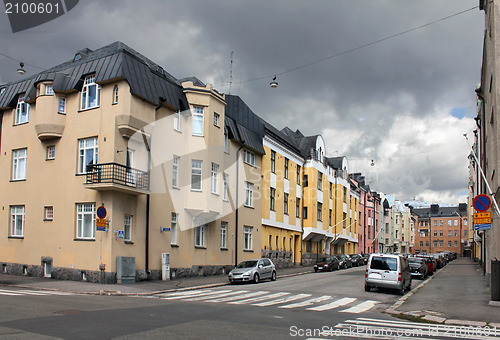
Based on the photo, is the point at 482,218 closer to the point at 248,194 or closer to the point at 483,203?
the point at 483,203

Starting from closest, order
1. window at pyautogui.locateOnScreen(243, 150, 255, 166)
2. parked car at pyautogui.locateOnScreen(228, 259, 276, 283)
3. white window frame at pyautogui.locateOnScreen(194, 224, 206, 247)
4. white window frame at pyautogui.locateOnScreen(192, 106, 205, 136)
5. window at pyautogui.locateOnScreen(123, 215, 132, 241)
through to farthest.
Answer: window at pyautogui.locateOnScreen(123, 215, 132, 241)
parked car at pyautogui.locateOnScreen(228, 259, 276, 283)
white window frame at pyautogui.locateOnScreen(192, 106, 205, 136)
white window frame at pyautogui.locateOnScreen(194, 224, 206, 247)
window at pyautogui.locateOnScreen(243, 150, 255, 166)

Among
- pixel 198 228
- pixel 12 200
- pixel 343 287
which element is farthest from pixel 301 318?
pixel 12 200

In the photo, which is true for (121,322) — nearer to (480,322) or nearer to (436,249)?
(480,322)

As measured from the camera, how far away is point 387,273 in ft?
68.6

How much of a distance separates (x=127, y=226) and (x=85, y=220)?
2.10 meters

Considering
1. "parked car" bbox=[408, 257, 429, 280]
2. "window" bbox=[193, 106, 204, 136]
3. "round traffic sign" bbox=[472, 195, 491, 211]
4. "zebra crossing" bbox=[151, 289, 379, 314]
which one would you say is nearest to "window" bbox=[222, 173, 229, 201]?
"window" bbox=[193, 106, 204, 136]

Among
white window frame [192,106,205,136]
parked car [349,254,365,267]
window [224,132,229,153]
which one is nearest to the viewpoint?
white window frame [192,106,205,136]

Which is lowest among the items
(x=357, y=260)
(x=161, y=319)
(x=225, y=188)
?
(x=357, y=260)

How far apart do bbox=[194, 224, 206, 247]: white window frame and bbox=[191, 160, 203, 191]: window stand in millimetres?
2643

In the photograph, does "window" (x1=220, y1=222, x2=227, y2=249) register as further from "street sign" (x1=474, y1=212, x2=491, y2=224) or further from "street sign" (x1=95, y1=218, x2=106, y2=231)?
"street sign" (x1=474, y1=212, x2=491, y2=224)

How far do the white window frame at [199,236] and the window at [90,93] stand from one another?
962cm

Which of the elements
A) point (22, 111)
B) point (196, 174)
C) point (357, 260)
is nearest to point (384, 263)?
point (196, 174)

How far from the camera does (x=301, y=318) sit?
12062mm

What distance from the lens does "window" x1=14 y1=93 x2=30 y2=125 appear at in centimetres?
2739
